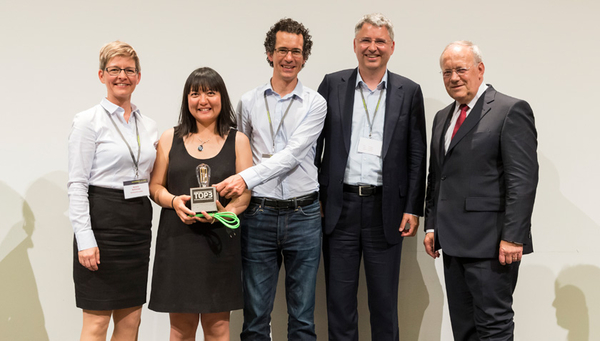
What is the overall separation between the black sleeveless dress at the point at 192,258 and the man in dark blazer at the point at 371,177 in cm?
62

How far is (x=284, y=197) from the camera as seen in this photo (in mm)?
2355

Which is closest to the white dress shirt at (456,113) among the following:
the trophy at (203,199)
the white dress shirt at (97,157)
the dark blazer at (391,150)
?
the dark blazer at (391,150)

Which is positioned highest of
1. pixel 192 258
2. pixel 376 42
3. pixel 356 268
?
pixel 376 42

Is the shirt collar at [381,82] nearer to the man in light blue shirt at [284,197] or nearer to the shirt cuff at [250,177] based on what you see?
the man in light blue shirt at [284,197]

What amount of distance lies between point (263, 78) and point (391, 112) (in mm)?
967

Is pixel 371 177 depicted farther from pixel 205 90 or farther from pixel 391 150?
pixel 205 90

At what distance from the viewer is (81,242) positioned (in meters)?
2.04

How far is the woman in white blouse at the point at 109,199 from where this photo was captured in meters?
2.06

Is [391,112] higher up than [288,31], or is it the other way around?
[288,31]

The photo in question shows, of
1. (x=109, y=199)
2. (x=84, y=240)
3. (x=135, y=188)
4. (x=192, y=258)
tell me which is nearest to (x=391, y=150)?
(x=192, y=258)

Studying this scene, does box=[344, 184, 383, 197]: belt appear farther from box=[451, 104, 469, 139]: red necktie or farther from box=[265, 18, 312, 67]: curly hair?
box=[265, 18, 312, 67]: curly hair
